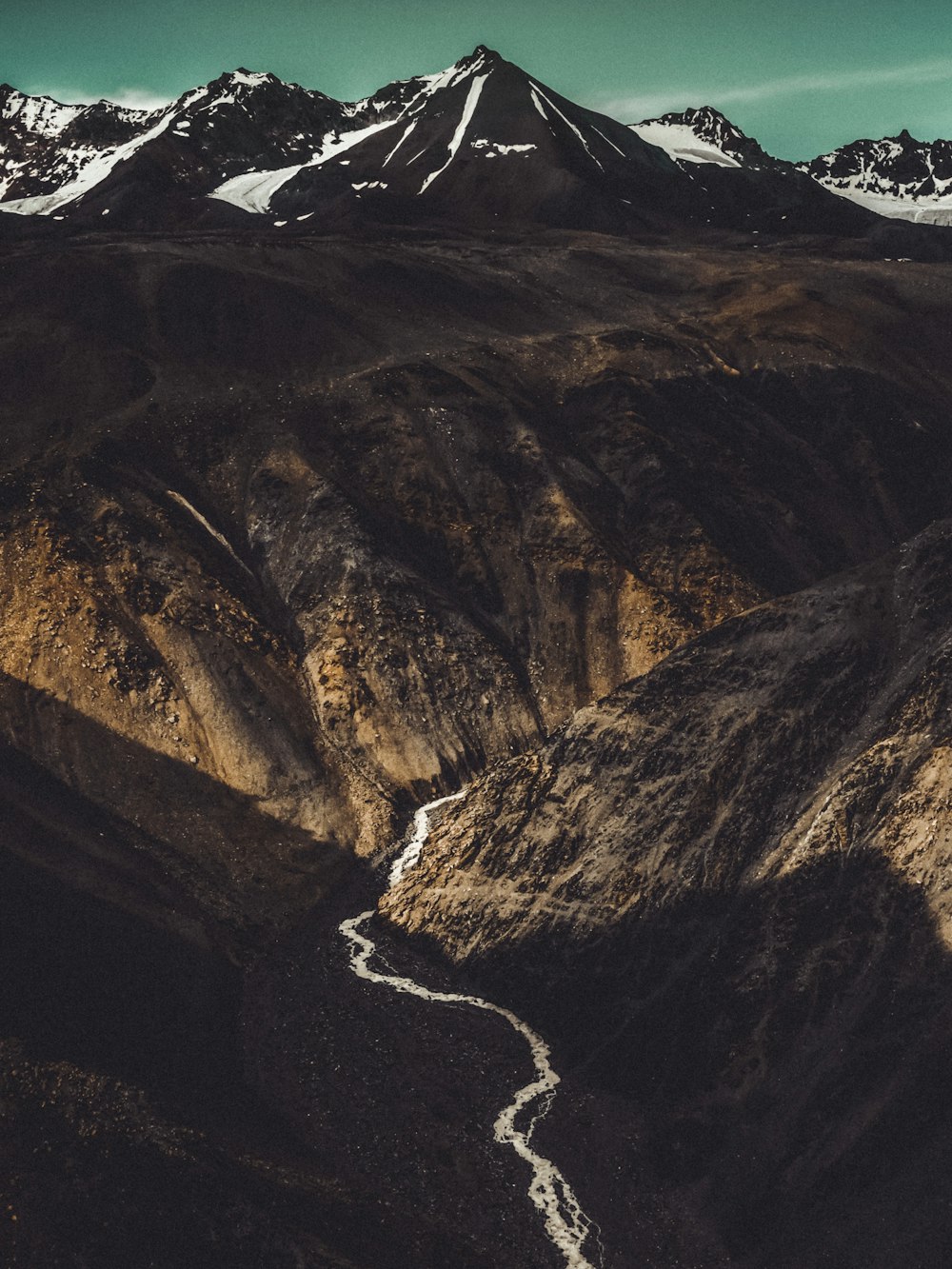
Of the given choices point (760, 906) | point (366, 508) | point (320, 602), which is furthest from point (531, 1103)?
point (366, 508)

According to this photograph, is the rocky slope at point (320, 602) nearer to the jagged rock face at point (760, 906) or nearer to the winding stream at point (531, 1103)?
the winding stream at point (531, 1103)

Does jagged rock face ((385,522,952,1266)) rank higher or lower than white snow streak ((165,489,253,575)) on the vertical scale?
lower

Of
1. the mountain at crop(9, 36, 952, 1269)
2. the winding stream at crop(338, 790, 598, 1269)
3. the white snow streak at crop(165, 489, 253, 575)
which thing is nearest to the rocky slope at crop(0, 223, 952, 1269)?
the mountain at crop(9, 36, 952, 1269)

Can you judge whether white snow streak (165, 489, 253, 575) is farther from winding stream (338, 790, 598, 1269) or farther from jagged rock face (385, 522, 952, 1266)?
jagged rock face (385, 522, 952, 1266)

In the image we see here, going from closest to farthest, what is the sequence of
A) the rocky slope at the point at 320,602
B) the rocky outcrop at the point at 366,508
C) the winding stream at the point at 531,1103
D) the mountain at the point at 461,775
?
the mountain at the point at 461,775 < the winding stream at the point at 531,1103 < the rocky slope at the point at 320,602 < the rocky outcrop at the point at 366,508

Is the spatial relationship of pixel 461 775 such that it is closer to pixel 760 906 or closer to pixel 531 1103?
pixel 760 906

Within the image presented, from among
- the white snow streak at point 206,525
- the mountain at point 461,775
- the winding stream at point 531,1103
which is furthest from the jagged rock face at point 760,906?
the white snow streak at point 206,525

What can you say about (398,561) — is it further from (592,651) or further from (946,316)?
(946,316)
